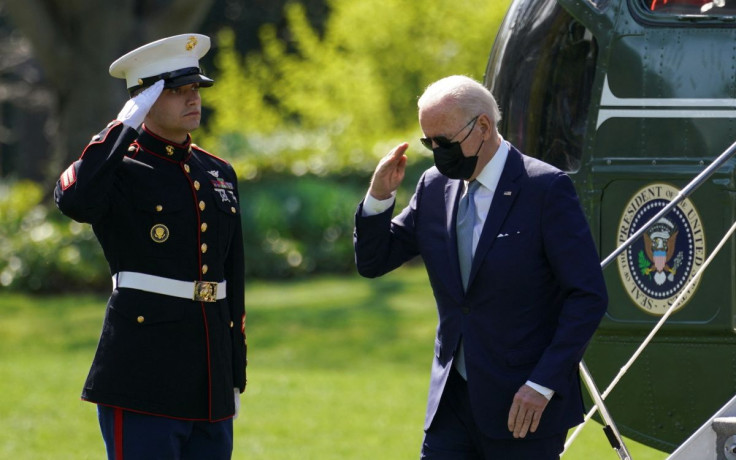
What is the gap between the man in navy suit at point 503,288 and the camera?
390 cm

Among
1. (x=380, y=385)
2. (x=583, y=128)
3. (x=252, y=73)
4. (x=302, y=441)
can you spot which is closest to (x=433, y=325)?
(x=380, y=385)

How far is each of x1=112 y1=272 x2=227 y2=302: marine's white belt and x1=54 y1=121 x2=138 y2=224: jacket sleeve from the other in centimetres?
25

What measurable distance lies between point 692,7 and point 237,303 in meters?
2.53

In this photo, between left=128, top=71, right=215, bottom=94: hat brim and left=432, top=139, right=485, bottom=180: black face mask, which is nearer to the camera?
left=432, top=139, right=485, bottom=180: black face mask

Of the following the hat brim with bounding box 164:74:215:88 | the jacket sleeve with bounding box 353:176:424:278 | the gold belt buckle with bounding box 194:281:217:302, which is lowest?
the gold belt buckle with bounding box 194:281:217:302

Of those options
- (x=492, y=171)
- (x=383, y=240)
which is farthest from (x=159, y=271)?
(x=492, y=171)

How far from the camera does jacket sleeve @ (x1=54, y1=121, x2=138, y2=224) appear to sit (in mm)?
4191

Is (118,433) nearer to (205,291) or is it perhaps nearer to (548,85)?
(205,291)

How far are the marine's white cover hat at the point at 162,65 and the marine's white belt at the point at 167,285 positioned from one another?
67cm

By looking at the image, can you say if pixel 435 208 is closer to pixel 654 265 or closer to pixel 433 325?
pixel 654 265

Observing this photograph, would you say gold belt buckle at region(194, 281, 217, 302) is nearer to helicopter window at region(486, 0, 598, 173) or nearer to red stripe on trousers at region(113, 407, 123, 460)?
red stripe on trousers at region(113, 407, 123, 460)

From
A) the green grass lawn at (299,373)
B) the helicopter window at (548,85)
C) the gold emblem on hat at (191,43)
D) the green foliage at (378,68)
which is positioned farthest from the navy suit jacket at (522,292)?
the green foliage at (378,68)

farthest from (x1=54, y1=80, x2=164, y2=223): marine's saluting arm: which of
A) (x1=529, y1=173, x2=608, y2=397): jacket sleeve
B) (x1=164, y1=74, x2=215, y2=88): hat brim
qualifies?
(x1=529, y1=173, x2=608, y2=397): jacket sleeve

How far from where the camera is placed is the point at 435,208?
425cm
